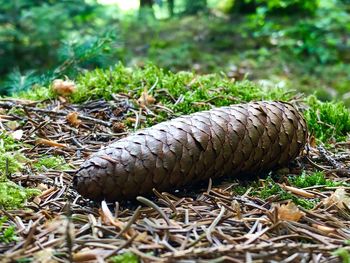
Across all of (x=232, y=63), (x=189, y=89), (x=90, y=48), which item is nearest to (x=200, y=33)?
(x=232, y=63)

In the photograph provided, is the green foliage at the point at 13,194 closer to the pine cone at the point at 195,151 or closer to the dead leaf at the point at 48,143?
the pine cone at the point at 195,151

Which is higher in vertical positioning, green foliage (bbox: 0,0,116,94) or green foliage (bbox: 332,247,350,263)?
green foliage (bbox: 0,0,116,94)

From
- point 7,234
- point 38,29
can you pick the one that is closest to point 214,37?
point 38,29

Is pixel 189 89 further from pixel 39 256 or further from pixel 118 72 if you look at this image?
pixel 39 256

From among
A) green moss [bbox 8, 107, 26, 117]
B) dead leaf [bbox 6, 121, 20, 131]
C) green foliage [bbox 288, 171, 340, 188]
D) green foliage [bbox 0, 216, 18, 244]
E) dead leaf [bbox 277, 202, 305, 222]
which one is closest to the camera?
green foliage [bbox 0, 216, 18, 244]

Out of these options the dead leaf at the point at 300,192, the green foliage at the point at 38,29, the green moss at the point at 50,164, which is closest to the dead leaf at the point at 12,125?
the green moss at the point at 50,164

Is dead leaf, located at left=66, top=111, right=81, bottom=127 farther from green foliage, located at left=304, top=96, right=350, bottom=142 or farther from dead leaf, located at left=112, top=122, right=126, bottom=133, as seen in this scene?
green foliage, located at left=304, top=96, right=350, bottom=142

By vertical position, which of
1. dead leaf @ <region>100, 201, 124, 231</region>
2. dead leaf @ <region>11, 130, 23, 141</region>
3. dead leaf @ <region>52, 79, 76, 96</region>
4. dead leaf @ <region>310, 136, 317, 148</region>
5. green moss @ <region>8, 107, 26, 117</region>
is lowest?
dead leaf @ <region>310, 136, 317, 148</region>

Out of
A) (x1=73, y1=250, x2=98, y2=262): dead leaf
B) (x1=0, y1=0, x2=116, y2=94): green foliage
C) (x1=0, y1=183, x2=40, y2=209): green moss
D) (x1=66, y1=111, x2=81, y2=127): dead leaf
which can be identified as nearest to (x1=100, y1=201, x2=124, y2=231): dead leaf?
(x1=73, y1=250, x2=98, y2=262): dead leaf
